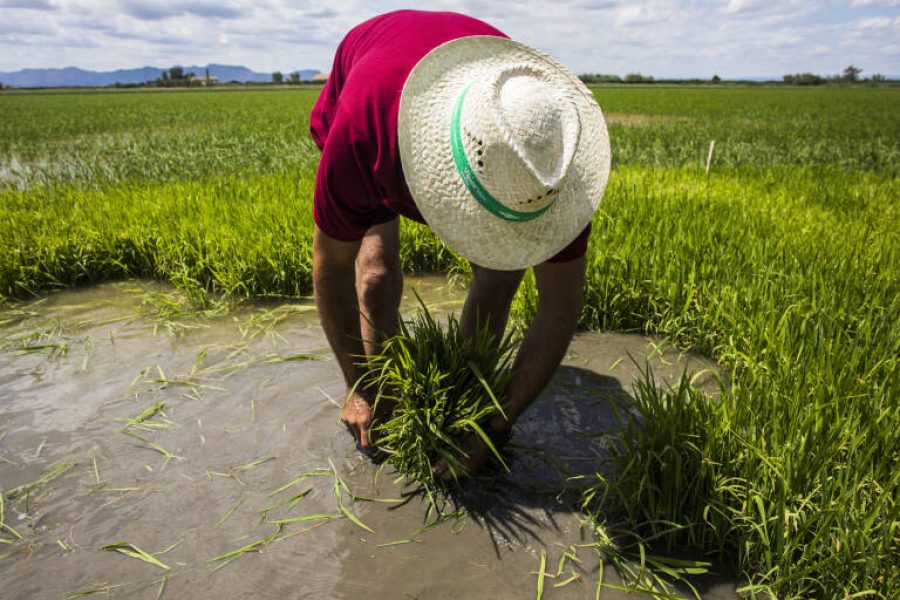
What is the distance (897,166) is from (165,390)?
8488mm

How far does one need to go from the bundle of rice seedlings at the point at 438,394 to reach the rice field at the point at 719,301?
408 mm

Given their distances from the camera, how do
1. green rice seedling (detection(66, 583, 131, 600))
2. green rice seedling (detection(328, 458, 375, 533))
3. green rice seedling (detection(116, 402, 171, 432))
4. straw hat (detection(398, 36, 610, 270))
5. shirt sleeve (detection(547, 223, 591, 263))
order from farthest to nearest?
1. green rice seedling (detection(116, 402, 171, 432))
2. green rice seedling (detection(328, 458, 375, 533))
3. shirt sleeve (detection(547, 223, 591, 263))
4. green rice seedling (detection(66, 583, 131, 600))
5. straw hat (detection(398, 36, 610, 270))

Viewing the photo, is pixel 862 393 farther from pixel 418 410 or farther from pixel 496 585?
pixel 418 410

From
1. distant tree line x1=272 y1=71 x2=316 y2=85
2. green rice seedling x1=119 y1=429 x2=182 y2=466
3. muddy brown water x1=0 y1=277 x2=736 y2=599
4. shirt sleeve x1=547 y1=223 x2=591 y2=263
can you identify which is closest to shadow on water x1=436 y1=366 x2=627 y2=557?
muddy brown water x1=0 y1=277 x2=736 y2=599

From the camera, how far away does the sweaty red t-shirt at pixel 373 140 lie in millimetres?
1376

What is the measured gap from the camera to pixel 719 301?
245cm

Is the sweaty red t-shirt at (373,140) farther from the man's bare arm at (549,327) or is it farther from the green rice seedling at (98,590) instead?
the green rice seedling at (98,590)

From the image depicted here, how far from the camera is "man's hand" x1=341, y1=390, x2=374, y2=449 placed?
181 cm

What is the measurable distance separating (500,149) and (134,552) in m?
1.42

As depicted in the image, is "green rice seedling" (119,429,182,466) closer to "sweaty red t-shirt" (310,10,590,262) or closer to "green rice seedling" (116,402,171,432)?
"green rice seedling" (116,402,171,432)

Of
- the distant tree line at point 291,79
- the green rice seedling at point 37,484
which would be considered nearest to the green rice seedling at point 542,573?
the green rice seedling at point 37,484

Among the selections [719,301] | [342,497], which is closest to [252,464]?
[342,497]

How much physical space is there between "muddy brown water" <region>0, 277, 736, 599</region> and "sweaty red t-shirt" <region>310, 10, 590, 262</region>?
784 millimetres

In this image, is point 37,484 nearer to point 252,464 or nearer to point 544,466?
point 252,464
